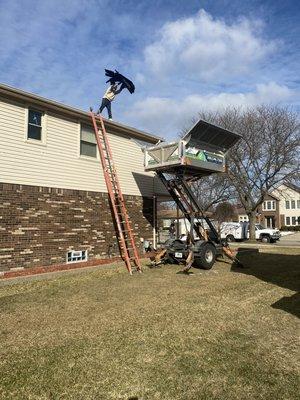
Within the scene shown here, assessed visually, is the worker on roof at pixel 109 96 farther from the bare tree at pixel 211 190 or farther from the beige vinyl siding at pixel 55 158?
the bare tree at pixel 211 190

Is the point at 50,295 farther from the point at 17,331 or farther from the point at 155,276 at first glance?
the point at 155,276

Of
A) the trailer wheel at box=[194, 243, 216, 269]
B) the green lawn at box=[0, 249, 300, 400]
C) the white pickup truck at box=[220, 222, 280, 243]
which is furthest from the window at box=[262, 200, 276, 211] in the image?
the green lawn at box=[0, 249, 300, 400]

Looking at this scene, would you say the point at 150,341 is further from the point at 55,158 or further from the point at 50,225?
the point at 55,158

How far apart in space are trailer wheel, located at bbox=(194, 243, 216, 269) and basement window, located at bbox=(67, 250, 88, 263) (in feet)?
13.1

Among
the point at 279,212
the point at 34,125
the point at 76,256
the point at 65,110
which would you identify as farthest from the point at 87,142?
the point at 279,212

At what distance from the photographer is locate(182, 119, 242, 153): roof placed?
14.6 meters

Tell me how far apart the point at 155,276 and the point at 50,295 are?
3630 millimetres

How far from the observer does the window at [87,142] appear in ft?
47.4

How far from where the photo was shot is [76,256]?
13.7 metres

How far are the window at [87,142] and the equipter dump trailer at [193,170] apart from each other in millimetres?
2183

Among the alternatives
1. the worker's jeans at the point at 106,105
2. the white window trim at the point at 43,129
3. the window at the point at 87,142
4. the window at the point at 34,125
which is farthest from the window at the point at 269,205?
the window at the point at 34,125

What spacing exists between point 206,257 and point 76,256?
180 inches

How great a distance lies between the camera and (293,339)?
19.6 ft

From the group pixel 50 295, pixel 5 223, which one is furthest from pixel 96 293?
pixel 5 223
